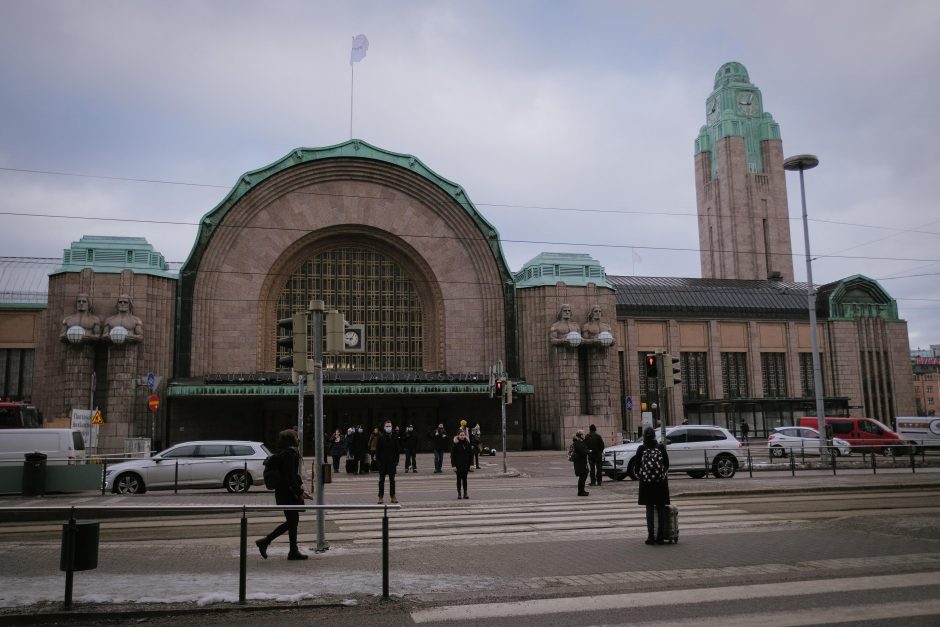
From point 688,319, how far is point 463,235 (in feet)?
63.1

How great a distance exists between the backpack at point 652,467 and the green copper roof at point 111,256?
33932mm

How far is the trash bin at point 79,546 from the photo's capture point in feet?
24.5

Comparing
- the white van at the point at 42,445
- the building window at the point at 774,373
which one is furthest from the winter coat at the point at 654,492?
the building window at the point at 774,373

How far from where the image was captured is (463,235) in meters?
44.6

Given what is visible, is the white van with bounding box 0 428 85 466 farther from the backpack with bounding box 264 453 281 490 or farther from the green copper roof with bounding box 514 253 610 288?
the green copper roof with bounding box 514 253 610 288

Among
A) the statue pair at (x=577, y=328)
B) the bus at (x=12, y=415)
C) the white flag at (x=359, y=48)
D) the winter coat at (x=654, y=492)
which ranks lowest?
the winter coat at (x=654, y=492)

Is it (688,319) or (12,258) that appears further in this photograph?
(688,319)

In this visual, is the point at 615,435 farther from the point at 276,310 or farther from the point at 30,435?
the point at 30,435

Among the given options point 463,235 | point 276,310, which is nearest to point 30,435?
point 276,310

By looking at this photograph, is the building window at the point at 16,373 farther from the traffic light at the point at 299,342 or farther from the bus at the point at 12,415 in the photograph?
the traffic light at the point at 299,342

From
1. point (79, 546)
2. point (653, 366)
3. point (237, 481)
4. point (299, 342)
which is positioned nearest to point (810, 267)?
point (653, 366)

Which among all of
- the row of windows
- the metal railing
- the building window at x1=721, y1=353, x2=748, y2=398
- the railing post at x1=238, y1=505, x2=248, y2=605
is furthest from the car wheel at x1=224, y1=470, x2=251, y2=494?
the building window at x1=721, y1=353, x2=748, y2=398

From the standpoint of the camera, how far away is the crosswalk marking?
740cm

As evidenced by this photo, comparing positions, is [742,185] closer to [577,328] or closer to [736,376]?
[736,376]
